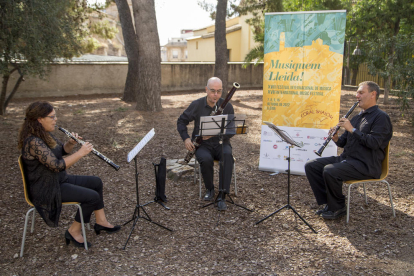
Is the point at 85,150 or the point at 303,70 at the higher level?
the point at 303,70

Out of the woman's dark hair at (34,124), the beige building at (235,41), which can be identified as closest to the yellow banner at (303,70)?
the woman's dark hair at (34,124)

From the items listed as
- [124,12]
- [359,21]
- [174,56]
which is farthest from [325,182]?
[174,56]

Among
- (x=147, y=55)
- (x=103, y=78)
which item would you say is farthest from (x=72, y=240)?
(x=103, y=78)

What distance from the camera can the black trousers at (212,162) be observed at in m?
4.77

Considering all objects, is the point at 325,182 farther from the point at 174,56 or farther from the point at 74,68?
the point at 174,56

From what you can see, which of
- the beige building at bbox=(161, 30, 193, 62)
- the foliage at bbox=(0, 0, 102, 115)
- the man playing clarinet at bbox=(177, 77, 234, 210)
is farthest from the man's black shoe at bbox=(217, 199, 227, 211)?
the beige building at bbox=(161, 30, 193, 62)

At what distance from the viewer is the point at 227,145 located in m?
5.17

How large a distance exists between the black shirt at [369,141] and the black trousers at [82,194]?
2968mm

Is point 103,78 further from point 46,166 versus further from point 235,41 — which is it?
point 235,41

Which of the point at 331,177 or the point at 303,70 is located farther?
the point at 303,70

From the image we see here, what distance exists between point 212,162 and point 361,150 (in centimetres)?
190

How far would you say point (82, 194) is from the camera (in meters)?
3.73

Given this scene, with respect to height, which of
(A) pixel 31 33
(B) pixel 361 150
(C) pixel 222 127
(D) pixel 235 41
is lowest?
(B) pixel 361 150

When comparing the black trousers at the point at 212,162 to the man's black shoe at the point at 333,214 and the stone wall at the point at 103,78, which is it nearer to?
the man's black shoe at the point at 333,214
